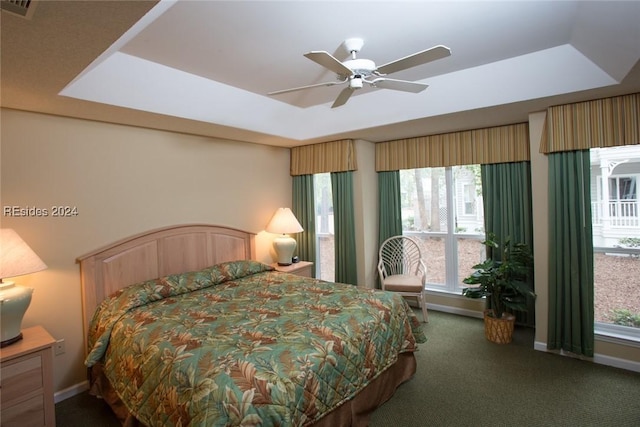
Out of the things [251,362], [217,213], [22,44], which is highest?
[22,44]

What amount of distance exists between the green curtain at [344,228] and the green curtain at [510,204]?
1618 mm

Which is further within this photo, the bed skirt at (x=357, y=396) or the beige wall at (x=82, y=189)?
the beige wall at (x=82, y=189)

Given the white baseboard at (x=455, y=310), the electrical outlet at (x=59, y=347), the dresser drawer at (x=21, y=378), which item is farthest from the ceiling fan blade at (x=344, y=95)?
the white baseboard at (x=455, y=310)

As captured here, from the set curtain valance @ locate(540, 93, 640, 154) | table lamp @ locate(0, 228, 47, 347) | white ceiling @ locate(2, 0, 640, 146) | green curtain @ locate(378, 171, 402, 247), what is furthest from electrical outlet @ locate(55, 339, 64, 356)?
curtain valance @ locate(540, 93, 640, 154)

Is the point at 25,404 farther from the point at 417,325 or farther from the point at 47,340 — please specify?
the point at 417,325

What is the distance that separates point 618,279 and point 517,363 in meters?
1.21

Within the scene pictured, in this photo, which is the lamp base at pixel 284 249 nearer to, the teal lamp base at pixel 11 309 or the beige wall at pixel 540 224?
the teal lamp base at pixel 11 309

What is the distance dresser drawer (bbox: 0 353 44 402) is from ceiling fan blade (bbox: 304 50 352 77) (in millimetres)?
2474

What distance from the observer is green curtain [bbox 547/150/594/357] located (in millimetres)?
2824

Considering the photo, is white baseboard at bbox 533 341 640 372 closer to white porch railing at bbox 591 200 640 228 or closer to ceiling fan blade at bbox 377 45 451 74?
white porch railing at bbox 591 200 640 228

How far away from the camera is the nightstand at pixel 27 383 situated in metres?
1.93

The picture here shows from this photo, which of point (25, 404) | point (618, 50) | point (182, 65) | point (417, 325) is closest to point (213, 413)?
point (25, 404)

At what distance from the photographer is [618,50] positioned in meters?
2.06

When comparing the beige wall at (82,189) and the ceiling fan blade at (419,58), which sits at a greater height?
the ceiling fan blade at (419,58)
